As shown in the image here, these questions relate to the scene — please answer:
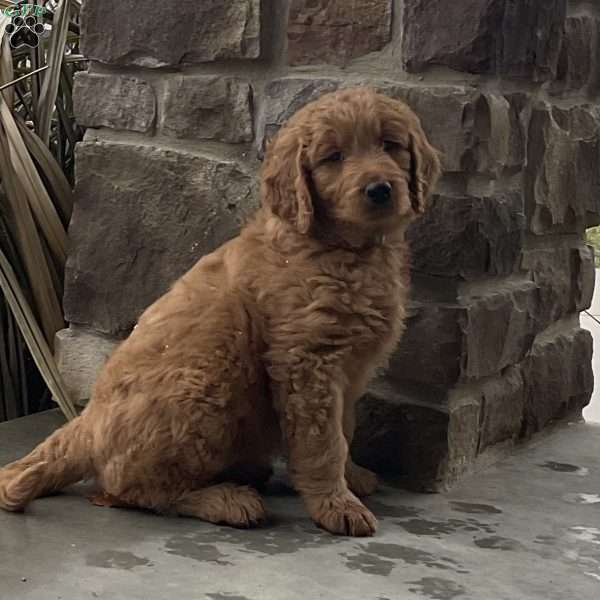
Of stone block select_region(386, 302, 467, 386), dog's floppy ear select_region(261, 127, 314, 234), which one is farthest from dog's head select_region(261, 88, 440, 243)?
stone block select_region(386, 302, 467, 386)

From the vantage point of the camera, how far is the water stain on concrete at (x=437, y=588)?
215 centimetres

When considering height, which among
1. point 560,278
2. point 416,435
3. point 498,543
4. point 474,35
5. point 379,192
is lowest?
point 498,543

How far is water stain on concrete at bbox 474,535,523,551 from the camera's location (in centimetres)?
243

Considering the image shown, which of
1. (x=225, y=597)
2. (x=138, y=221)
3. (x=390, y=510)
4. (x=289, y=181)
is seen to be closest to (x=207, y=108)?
(x=138, y=221)

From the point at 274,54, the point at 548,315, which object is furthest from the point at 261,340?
the point at 548,315

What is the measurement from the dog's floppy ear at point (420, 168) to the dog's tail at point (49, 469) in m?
0.93

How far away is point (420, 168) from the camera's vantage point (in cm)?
240

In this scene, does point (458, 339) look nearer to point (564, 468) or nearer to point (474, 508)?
point (474, 508)

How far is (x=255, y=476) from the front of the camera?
8.92 ft

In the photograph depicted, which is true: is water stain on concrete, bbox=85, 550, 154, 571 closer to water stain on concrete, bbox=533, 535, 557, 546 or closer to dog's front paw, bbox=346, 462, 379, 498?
dog's front paw, bbox=346, 462, 379, 498

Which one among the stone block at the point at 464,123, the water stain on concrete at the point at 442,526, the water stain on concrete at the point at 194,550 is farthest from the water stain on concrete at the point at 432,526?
the stone block at the point at 464,123

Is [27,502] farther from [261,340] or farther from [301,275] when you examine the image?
[301,275]

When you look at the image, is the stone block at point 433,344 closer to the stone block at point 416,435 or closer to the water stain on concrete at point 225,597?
the stone block at point 416,435

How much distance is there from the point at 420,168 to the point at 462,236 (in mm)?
311
